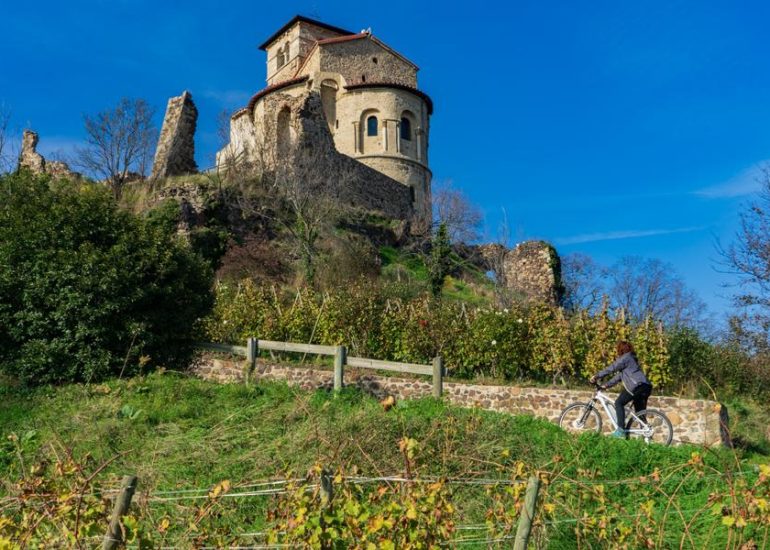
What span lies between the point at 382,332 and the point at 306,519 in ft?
43.0

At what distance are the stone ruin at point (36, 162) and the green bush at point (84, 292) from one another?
1874 cm

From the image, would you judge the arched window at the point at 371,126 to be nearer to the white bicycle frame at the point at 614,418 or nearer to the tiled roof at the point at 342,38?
the tiled roof at the point at 342,38

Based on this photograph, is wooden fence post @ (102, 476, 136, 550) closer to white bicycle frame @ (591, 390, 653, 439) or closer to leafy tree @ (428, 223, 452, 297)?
white bicycle frame @ (591, 390, 653, 439)

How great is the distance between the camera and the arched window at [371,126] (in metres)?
38.3

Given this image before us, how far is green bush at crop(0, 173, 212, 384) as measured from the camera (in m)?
11.1

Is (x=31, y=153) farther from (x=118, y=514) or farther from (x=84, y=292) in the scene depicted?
(x=118, y=514)

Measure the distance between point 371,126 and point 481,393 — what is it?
27.9 metres

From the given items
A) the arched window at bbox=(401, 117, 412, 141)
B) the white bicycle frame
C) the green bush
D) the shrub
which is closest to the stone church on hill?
the arched window at bbox=(401, 117, 412, 141)

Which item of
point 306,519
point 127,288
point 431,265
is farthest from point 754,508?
point 431,265

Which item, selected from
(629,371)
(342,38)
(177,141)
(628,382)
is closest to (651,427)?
(628,382)

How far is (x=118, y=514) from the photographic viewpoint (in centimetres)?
335

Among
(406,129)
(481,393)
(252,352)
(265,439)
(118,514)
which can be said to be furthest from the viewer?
(406,129)

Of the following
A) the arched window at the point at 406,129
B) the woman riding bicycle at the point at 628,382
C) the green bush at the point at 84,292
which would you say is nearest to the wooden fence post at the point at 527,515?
the woman riding bicycle at the point at 628,382

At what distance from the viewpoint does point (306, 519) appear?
10.8 ft
